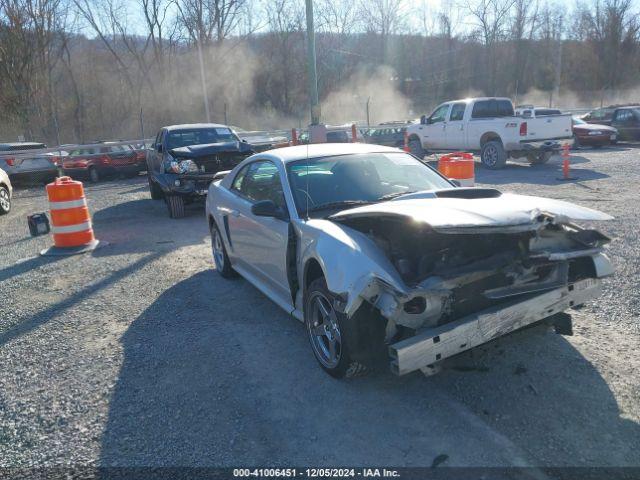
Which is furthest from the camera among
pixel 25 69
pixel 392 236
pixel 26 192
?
pixel 25 69

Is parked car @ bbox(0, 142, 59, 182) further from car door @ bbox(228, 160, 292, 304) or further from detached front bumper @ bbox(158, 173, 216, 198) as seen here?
car door @ bbox(228, 160, 292, 304)

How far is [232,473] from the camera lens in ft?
9.38

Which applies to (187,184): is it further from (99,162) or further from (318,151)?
(99,162)

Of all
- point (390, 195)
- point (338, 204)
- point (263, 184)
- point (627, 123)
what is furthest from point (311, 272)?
point (627, 123)

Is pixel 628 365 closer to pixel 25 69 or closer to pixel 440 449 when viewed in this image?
pixel 440 449

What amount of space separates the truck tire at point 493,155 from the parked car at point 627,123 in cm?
932

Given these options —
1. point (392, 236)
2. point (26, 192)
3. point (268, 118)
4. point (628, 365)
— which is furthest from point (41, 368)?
point (268, 118)

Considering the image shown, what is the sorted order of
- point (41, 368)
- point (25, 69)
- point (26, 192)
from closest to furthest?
point (41, 368), point (26, 192), point (25, 69)

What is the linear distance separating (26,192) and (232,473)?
58.2ft

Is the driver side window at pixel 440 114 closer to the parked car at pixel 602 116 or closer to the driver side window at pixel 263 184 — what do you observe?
the parked car at pixel 602 116

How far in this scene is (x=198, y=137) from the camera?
1195cm

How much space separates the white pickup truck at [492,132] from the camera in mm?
15203

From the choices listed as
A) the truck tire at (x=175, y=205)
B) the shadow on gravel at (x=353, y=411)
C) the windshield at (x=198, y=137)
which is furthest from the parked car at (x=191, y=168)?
the shadow on gravel at (x=353, y=411)

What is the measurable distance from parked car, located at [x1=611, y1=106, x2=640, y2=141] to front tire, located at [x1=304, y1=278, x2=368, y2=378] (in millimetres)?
22212
